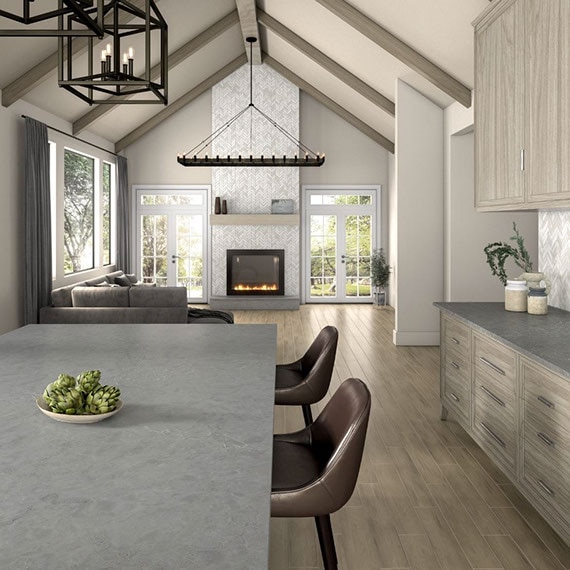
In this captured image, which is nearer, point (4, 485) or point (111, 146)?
point (4, 485)

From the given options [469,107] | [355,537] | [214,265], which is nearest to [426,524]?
[355,537]

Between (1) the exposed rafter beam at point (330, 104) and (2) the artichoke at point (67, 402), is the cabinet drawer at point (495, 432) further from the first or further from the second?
(1) the exposed rafter beam at point (330, 104)

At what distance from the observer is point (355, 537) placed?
105 inches

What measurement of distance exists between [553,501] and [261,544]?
1841 millimetres

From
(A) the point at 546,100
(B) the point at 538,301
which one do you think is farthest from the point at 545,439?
(A) the point at 546,100

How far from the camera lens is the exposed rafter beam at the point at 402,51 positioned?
20.0 ft

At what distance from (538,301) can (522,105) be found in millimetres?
1132

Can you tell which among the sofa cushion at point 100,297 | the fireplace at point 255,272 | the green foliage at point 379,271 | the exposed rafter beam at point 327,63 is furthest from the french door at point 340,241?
the sofa cushion at point 100,297

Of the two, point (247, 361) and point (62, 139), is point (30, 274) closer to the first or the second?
point (62, 139)

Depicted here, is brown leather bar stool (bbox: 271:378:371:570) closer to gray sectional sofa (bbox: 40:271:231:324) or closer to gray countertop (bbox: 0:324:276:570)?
gray countertop (bbox: 0:324:276:570)

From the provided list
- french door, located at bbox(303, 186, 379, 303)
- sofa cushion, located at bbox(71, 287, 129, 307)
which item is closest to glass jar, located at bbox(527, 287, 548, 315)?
sofa cushion, located at bbox(71, 287, 129, 307)

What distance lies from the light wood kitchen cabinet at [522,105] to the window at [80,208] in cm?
564

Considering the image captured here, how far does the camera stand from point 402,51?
613cm

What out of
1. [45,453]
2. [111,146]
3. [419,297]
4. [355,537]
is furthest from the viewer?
[111,146]
